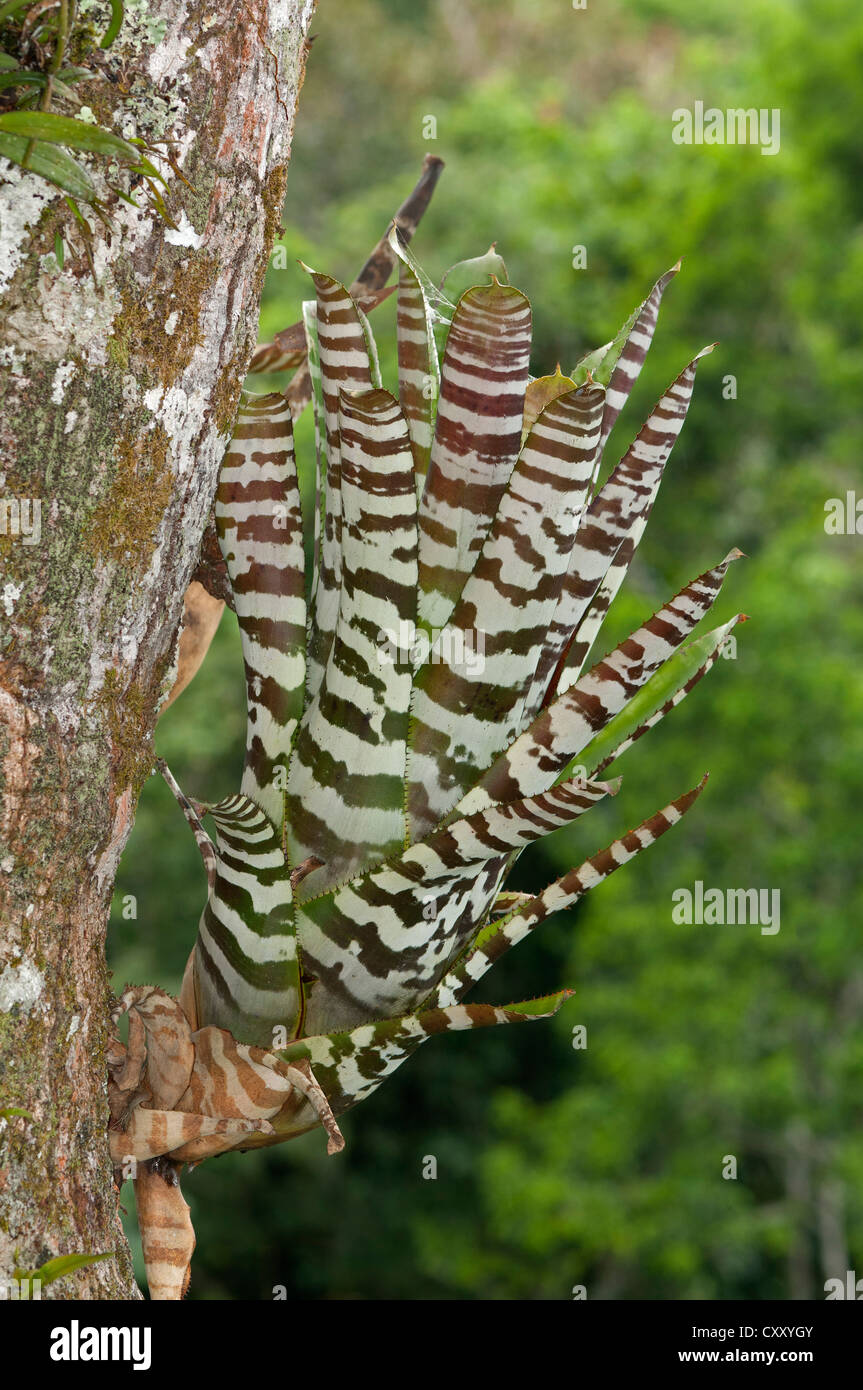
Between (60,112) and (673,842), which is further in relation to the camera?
(673,842)

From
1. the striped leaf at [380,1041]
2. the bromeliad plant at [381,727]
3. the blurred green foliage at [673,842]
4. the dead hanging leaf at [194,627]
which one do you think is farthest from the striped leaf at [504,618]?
the blurred green foliage at [673,842]

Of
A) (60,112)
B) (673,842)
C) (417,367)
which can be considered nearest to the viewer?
(60,112)

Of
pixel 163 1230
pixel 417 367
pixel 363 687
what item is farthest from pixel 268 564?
pixel 163 1230

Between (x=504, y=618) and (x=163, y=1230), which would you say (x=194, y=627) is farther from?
(x=163, y=1230)

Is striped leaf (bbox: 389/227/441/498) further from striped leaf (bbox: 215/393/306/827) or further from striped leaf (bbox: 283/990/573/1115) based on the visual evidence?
striped leaf (bbox: 283/990/573/1115)

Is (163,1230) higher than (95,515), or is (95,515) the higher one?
(95,515)
